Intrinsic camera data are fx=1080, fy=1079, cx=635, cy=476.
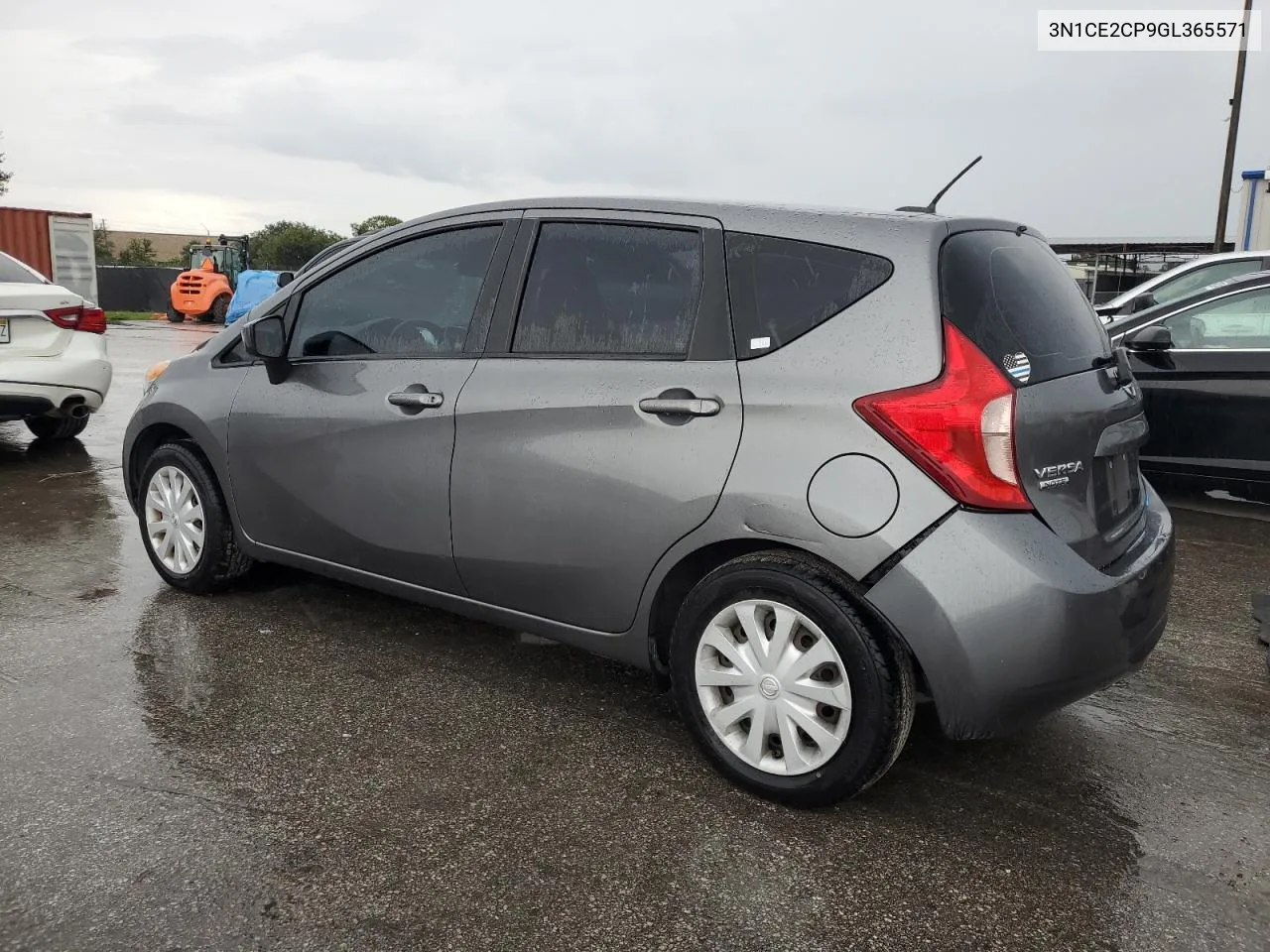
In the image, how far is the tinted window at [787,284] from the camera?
2.90m

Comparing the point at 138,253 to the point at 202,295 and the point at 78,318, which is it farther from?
the point at 78,318

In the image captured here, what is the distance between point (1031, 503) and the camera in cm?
271

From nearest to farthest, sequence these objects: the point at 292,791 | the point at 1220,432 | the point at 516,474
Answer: the point at 292,791 < the point at 516,474 < the point at 1220,432

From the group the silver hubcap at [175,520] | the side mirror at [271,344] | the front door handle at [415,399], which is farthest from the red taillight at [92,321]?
the front door handle at [415,399]

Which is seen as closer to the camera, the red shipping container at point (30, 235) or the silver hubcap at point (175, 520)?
the silver hubcap at point (175, 520)

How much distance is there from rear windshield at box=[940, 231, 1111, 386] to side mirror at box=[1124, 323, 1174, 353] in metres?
3.25

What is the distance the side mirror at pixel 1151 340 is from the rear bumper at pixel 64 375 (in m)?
6.88

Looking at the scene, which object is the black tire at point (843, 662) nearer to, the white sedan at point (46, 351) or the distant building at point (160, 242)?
the white sedan at point (46, 351)

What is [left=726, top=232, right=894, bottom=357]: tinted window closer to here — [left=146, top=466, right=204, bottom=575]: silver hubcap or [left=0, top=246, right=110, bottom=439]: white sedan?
[left=146, top=466, right=204, bottom=575]: silver hubcap

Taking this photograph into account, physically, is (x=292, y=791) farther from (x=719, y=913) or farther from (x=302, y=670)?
(x=719, y=913)

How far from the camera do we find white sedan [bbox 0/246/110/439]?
722cm

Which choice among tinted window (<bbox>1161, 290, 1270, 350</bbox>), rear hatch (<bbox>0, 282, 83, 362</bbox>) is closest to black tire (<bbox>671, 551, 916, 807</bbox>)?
tinted window (<bbox>1161, 290, 1270, 350</bbox>)

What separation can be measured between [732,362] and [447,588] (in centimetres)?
133

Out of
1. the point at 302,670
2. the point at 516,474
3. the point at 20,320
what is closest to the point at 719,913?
the point at 516,474
